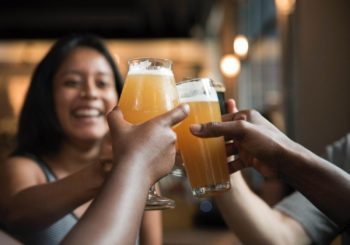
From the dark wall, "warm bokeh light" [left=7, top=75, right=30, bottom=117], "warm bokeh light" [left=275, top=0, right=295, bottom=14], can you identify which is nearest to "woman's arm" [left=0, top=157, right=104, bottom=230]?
the dark wall

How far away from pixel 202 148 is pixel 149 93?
0.20 metres

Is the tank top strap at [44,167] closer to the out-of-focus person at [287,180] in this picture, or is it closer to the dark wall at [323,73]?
the out-of-focus person at [287,180]

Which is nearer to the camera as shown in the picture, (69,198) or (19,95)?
(69,198)

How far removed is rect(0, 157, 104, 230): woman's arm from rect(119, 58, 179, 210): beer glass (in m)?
0.28

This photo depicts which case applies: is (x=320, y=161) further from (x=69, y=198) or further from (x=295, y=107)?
(x=295, y=107)

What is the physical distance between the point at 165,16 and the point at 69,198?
9.48m

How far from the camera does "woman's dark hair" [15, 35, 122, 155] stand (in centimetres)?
221

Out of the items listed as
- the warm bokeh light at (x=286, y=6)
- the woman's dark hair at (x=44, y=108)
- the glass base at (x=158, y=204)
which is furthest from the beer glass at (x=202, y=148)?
the warm bokeh light at (x=286, y=6)

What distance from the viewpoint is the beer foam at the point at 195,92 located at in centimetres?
140

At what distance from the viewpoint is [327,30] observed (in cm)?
316

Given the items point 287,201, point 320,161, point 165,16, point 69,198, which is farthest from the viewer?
point 165,16

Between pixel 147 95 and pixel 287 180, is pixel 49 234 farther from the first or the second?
pixel 287 180

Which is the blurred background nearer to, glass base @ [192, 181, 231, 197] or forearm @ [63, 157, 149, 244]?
glass base @ [192, 181, 231, 197]

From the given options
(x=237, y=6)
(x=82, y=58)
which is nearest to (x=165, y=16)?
(x=237, y=6)
